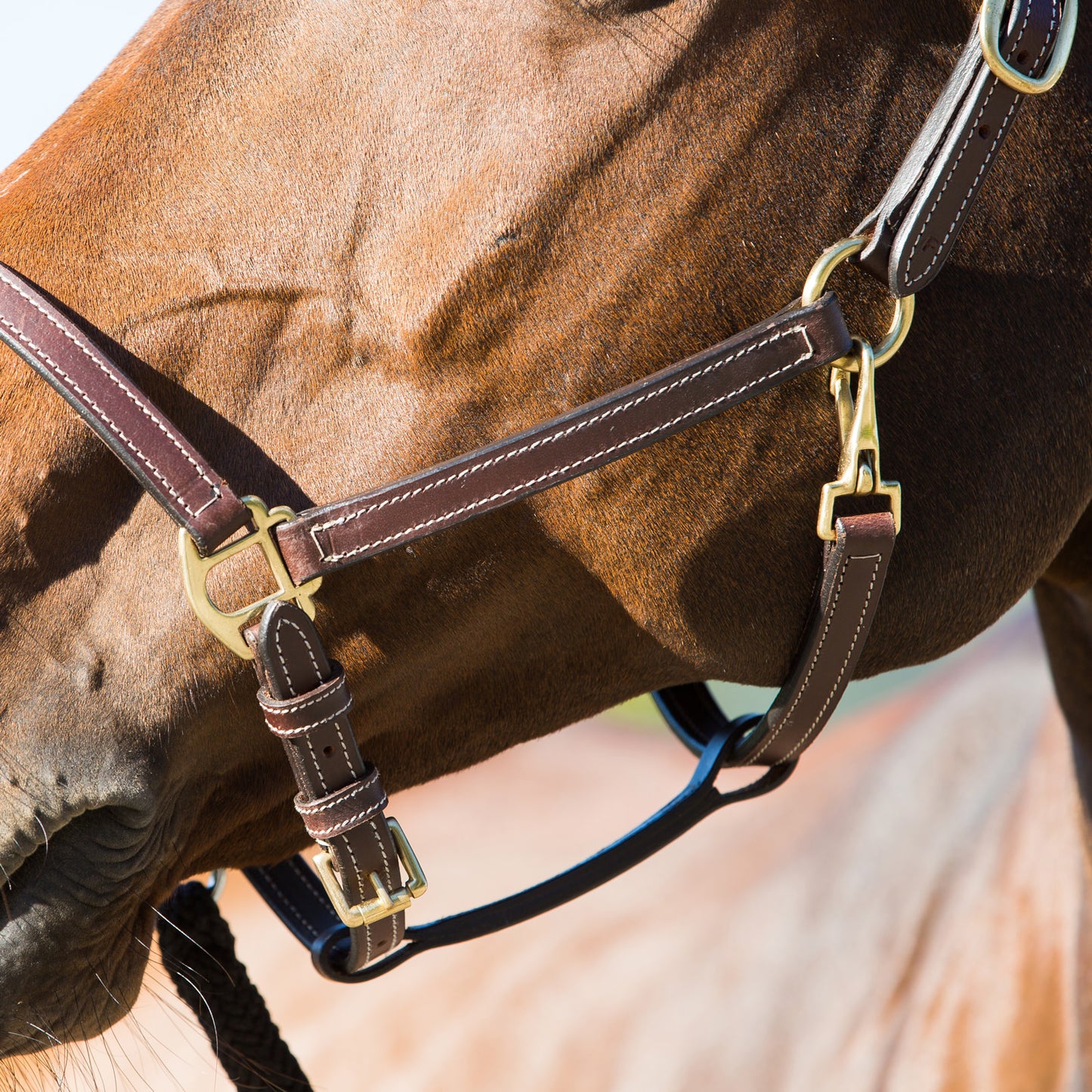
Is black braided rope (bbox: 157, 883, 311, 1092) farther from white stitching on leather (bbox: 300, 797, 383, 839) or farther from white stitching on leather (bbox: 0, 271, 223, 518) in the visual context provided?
white stitching on leather (bbox: 0, 271, 223, 518)

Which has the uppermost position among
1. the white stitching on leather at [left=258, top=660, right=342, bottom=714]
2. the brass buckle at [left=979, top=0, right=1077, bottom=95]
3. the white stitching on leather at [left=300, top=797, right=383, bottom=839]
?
the brass buckle at [left=979, top=0, right=1077, bottom=95]

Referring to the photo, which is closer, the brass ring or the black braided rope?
the brass ring

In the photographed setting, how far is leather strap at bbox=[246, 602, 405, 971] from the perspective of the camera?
3.09ft

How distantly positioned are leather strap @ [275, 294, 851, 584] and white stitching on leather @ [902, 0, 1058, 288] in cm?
8

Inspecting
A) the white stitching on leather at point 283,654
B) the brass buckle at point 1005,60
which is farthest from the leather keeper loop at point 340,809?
the brass buckle at point 1005,60

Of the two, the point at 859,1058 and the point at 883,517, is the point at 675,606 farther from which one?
the point at 859,1058

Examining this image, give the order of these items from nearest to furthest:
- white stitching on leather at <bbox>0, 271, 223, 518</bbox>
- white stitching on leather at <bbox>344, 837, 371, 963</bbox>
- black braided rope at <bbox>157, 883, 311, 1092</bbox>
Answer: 1. white stitching on leather at <bbox>0, 271, 223, 518</bbox>
2. white stitching on leather at <bbox>344, 837, 371, 963</bbox>
3. black braided rope at <bbox>157, 883, 311, 1092</bbox>

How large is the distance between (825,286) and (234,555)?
0.58 m

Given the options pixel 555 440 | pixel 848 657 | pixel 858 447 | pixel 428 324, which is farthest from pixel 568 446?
pixel 848 657

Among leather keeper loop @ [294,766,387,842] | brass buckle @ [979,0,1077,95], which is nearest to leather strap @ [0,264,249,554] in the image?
leather keeper loop @ [294,766,387,842]

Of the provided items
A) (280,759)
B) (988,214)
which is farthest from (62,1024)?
(988,214)

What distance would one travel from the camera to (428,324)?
96cm

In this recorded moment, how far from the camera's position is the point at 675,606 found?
104 cm

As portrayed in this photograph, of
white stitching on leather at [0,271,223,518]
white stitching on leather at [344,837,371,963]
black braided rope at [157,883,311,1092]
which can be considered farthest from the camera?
black braided rope at [157,883,311,1092]
